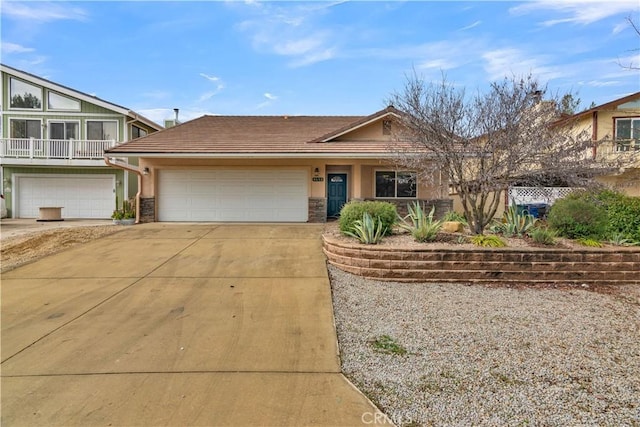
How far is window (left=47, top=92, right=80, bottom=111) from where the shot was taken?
18.6 meters

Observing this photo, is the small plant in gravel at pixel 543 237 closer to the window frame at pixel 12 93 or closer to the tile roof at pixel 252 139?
the tile roof at pixel 252 139

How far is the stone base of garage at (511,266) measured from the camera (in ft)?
21.7

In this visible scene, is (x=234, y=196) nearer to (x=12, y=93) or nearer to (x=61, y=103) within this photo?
(x=61, y=103)

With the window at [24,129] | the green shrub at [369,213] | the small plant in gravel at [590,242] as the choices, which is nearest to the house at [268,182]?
the green shrub at [369,213]

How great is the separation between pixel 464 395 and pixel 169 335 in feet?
11.2

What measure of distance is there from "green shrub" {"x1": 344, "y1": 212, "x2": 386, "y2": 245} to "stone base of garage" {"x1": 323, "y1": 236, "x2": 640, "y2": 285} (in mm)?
688

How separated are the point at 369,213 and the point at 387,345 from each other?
4.45m

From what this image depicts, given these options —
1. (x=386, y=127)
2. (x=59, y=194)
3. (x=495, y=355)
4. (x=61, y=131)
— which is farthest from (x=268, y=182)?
(x=61, y=131)

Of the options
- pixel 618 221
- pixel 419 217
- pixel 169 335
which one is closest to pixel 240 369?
pixel 169 335

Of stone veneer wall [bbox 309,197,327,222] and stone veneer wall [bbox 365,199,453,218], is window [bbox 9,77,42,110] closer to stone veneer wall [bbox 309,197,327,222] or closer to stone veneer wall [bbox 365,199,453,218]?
stone veneer wall [bbox 309,197,327,222]

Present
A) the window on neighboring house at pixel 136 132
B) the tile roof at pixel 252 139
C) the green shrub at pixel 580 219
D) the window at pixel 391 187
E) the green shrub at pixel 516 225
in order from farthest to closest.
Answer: the window on neighboring house at pixel 136 132, the window at pixel 391 187, the tile roof at pixel 252 139, the green shrub at pixel 516 225, the green shrub at pixel 580 219

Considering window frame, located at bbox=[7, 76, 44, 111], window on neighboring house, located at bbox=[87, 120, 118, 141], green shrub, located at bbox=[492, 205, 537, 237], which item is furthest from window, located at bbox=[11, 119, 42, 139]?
green shrub, located at bbox=[492, 205, 537, 237]

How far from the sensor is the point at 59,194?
18.3m

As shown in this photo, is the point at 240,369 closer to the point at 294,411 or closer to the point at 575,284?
the point at 294,411
